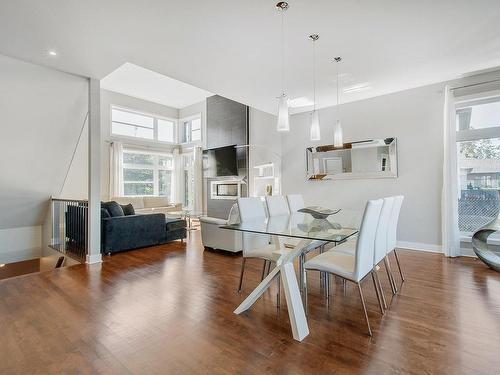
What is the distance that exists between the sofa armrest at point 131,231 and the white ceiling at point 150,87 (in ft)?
10.3

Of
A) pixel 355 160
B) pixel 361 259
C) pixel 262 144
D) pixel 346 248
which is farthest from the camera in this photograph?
pixel 262 144

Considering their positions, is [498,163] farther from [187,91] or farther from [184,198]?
[184,198]

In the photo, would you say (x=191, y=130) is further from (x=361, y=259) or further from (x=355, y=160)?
(x=361, y=259)

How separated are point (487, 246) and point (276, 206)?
3.10m

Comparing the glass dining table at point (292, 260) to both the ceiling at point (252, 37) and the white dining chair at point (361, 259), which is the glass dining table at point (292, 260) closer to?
the white dining chair at point (361, 259)

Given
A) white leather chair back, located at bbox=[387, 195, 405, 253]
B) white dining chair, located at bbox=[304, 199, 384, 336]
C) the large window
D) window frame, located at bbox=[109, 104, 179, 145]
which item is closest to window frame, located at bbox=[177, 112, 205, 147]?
window frame, located at bbox=[109, 104, 179, 145]

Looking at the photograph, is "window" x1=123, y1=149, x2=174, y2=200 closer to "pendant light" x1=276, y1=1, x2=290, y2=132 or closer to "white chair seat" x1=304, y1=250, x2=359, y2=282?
"pendant light" x1=276, y1=1, x2=290, y2=132

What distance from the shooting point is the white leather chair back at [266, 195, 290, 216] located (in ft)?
11.3

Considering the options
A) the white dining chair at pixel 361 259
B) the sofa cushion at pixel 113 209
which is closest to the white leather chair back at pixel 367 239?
the white dining chair at pixel 361 259

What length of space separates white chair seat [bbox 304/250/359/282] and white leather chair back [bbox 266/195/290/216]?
1051 millimetres

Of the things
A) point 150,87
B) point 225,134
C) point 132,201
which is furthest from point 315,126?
point 132,201

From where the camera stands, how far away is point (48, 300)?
267 cm

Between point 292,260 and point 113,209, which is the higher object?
point 113,209

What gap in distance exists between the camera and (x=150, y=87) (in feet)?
24.2
